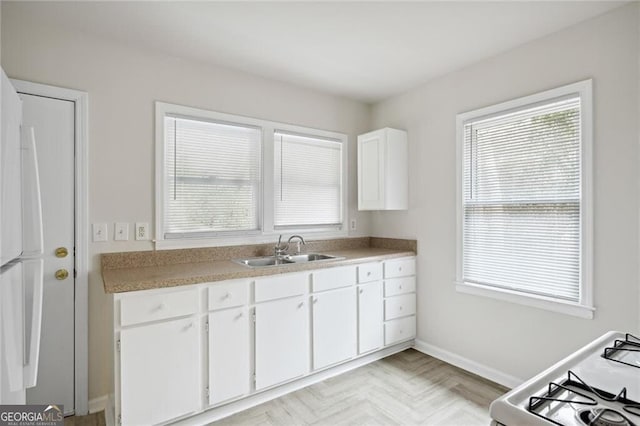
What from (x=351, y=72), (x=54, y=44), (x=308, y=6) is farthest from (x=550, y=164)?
(x=54, y=44)

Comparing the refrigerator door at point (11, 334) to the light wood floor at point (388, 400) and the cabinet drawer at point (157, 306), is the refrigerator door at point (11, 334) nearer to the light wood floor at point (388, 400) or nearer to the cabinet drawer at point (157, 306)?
the cabinet drawer at point (157, 306)

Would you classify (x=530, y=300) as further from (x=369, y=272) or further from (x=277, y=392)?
(x=277, y=392)

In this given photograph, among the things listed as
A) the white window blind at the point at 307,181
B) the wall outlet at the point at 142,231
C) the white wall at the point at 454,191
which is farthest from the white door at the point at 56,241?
the white wall at the point at 454,191

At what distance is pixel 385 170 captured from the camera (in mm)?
3258

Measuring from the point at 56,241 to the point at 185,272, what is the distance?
86cm

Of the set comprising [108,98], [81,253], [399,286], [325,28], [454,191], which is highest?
[325,28]

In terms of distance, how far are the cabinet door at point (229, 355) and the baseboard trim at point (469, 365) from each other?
5.80 ft


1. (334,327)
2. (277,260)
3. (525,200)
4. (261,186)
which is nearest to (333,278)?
(334,327)

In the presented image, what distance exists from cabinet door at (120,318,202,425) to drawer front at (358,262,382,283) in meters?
1.39

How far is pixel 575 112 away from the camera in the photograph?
2266 mm

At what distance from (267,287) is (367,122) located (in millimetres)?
2335

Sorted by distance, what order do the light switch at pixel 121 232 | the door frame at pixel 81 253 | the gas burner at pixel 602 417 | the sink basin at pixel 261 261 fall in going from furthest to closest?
the sink basin at pixel 261 261 < the light switch at pixel 121 232 < the door frame at pixel 81 253 < the gas burner at pixel 602 417

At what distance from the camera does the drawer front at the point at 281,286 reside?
2363 millimetres

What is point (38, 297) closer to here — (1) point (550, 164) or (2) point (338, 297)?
(2) point (338, 297)
